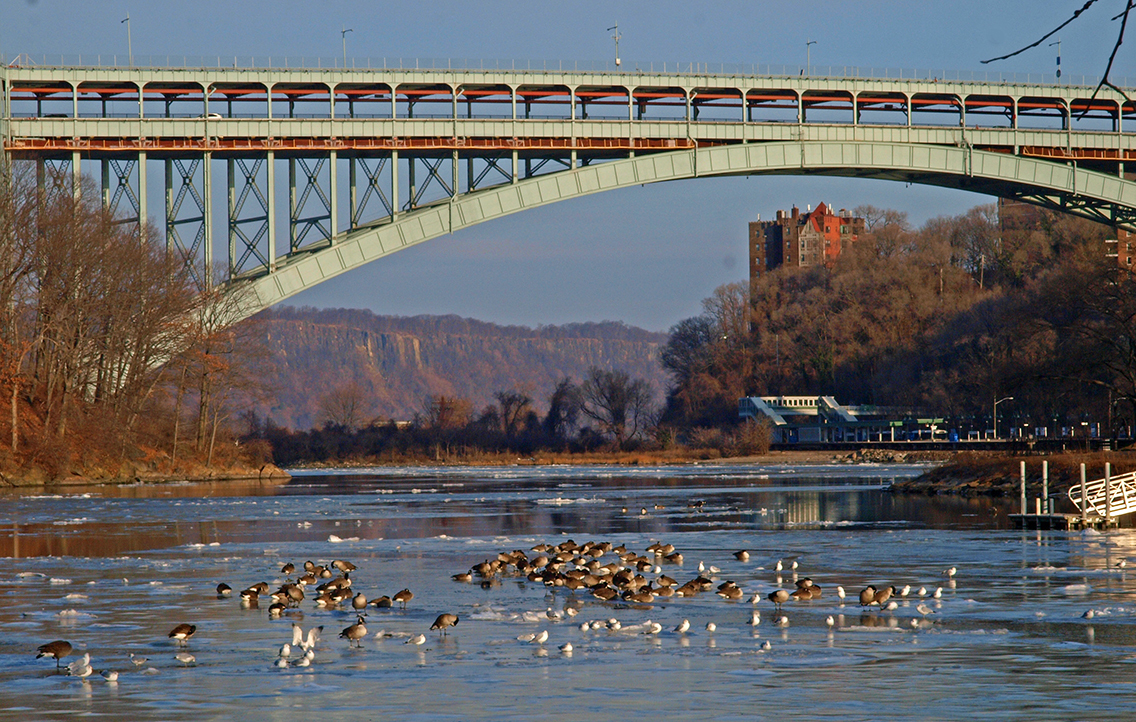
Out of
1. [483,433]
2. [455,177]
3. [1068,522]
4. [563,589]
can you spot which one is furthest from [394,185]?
[483,433]

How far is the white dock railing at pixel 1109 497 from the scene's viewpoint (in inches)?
933

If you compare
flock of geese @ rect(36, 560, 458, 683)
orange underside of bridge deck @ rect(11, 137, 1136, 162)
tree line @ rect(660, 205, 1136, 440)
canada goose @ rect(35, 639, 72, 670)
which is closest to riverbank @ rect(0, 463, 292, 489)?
orange underside of bridge deck @ rect(11, 137, 1136, 162)

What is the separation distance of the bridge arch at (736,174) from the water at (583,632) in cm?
2084

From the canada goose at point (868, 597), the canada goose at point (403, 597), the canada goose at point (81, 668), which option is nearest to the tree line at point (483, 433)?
the canada goose at point (403, 597)

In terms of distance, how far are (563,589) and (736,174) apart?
3569 centimetres

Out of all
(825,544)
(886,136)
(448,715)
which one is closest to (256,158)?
(886,136)

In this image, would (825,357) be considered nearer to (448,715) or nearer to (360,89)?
(360,89)

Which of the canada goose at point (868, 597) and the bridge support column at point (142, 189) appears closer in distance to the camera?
the canada goose at point (868, 597)

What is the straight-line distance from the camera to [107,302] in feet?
167

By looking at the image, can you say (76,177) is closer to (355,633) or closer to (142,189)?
(142,189)

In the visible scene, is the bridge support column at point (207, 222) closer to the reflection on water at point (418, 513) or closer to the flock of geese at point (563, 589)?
the reflection on water at point (418, 513)

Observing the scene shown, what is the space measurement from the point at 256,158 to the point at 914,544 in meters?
31.6

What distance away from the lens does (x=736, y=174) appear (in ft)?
161

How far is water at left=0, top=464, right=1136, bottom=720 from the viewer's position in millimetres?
8680
